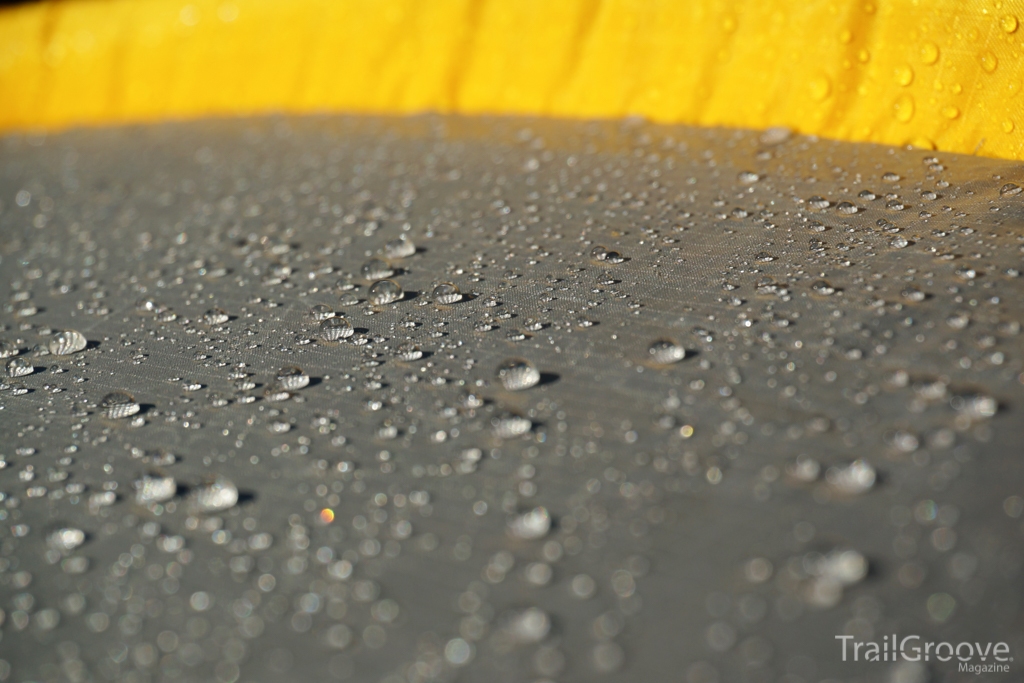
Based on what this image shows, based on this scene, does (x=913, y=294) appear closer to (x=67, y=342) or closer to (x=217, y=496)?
(x=217, y=496)

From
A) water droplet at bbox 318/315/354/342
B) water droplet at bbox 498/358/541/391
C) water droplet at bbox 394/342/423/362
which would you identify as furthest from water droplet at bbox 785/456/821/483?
water droplet at bbox 318/315/354/342

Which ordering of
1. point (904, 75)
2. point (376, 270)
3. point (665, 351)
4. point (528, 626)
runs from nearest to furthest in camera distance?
point (528, 626) → point (665, 351) → point (376, 270) → point (904, 75)

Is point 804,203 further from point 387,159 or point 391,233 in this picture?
point 387,159

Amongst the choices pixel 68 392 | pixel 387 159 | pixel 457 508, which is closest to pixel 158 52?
pixel 387 159

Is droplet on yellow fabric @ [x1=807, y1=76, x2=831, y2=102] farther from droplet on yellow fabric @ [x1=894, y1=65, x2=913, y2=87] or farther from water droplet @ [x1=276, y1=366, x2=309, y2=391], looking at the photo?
water droplet @ [x1=276, y1=366, x2=309, y2=391]

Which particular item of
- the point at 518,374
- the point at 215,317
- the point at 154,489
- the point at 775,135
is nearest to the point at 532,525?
the point at 518,374

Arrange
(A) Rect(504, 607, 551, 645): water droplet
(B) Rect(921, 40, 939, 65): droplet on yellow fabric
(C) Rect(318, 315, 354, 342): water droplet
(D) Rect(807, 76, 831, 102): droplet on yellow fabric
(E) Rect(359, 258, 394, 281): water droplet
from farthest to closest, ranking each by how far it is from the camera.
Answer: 1. (D) Rect(807, 76, 831, 102): droplet on yellow fabric
2. (B) Rect(921, 40, 939, 65): droplet on yellow fabric
3. (E) Rect(359, 258, 394, 281): water droplet
4. (C) Rect(318, 315, 354, 342): water droplet
5. (A) Rect(504, 607, 551, 645): water droplet

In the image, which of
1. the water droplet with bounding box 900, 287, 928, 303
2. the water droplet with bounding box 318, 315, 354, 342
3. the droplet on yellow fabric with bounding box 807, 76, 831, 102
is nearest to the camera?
the water droplet with bounding box 900, 287, 928, 303
